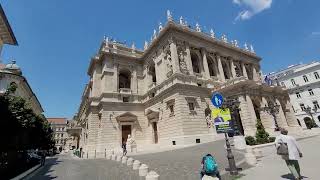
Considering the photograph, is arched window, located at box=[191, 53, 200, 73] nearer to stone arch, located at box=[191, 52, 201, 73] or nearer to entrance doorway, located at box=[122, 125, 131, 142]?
stone arch, located at box=[191, 52, 201, 73]

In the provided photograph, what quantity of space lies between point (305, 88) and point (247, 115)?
40.0 m

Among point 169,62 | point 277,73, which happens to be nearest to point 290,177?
point 169,62

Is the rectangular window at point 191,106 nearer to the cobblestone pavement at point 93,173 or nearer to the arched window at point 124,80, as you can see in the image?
the cobblestone pavement at point 93,173

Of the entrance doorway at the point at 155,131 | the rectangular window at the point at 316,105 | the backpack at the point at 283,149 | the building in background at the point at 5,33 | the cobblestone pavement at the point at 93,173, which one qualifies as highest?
the building in background at the point at 5,33

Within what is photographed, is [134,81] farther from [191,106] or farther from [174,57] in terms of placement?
[191,106]

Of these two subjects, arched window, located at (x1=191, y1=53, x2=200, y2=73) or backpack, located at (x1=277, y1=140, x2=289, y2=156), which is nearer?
backpack, located at (x1=277, y1=140, x2=289, y2=156)

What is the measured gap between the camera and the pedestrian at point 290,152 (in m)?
7.03

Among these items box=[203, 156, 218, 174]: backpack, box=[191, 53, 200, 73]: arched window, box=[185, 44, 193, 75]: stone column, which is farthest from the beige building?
box=[203, 156, 218, 174]: backpack

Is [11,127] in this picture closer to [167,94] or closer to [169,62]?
[167,94]

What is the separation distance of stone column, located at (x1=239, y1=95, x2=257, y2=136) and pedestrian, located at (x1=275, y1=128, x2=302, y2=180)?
19.9 meters

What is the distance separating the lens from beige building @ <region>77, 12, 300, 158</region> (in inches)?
1072

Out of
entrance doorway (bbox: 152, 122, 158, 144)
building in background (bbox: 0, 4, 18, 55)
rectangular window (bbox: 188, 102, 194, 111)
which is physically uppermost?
building in background (bbox: 0, 4, 18, 55)

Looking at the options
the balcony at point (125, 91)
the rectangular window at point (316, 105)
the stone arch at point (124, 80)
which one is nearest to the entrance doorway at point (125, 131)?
the balcony at point (125, 91)

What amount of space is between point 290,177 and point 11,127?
54.4 feet
